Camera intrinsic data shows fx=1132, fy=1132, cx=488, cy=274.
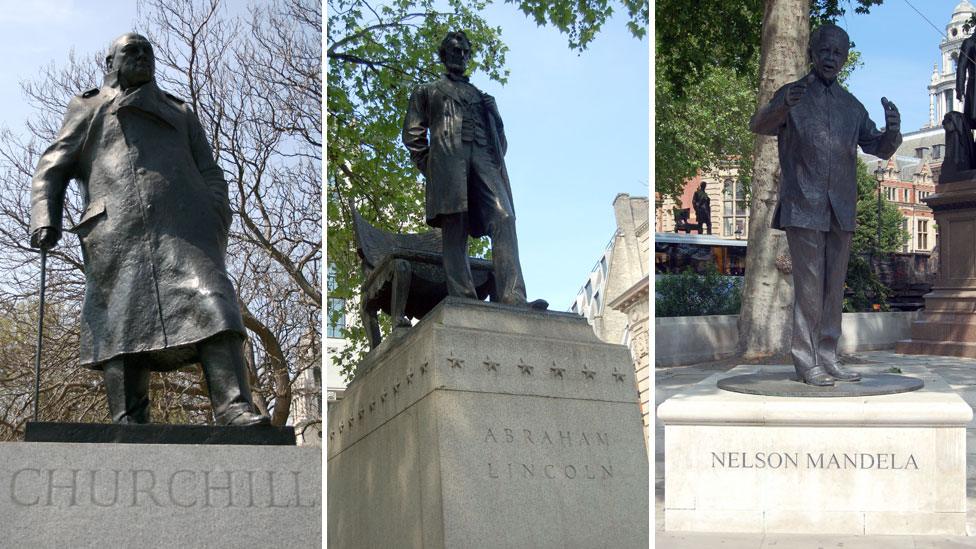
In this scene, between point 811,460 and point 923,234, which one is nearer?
point 811,460

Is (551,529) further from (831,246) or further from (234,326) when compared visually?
(831,246)

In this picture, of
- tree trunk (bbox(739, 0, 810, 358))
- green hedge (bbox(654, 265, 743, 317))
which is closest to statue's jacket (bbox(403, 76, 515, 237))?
tree trunk (bbox(739, 0, 810, 358))

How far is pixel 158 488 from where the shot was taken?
6.11 m

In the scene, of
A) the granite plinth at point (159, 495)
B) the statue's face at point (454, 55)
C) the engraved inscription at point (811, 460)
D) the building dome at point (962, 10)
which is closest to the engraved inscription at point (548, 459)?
the engraved inscription at point (811, 460)

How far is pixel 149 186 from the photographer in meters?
6.97

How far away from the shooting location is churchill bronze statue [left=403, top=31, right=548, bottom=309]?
8258mm

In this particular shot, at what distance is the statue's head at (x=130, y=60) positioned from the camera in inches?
281

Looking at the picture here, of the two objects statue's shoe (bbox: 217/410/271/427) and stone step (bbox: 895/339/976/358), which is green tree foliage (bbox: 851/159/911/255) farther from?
statue's shoe (bbox: 217/410/271/427)

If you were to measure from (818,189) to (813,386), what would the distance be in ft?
4.54

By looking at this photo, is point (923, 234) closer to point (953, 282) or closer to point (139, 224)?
point (953, 282)

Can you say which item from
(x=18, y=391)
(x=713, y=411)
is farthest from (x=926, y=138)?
(x=713, y=411)

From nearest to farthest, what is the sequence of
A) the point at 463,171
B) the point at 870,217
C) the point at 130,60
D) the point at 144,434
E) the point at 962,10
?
the point at 144,434 → the point at 130,60 → the point at 463,171 → the point at 870,217 → the point at 962,10

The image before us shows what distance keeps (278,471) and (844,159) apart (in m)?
4.57

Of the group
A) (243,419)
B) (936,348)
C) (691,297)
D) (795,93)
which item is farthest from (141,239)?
(691,297)
